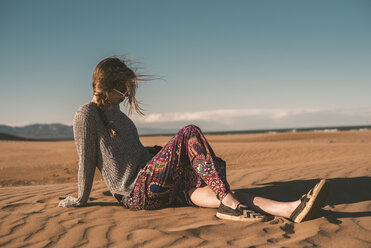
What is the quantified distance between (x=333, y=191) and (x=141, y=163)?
2596mm

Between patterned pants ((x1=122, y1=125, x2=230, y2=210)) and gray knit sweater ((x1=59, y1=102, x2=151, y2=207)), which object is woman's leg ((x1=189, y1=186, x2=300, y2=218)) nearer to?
patterned pants ((x1=122, y1=125, x2=230, y2=210))

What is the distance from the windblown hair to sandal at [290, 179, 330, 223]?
5.90ft

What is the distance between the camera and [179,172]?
2.86 metres

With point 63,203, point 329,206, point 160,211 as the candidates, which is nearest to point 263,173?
point 329,206

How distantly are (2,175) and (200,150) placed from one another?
845 centimetres

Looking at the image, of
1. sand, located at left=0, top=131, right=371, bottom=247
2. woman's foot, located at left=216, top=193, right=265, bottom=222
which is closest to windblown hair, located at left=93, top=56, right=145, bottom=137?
sand, located at left=0, top=131, right=371, bottom=247

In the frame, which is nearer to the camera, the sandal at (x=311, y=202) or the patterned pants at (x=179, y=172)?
the sandal at (x=311, y=202)

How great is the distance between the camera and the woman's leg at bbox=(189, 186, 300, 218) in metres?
2.59

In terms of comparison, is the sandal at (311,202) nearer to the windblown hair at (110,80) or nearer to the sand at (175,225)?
the sand at (175,225)

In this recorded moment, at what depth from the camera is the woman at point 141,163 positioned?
2.63 metres

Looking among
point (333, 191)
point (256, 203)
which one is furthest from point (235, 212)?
point (333, 191)

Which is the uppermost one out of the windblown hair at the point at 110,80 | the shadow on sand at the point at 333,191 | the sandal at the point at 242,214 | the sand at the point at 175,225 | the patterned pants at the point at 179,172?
the windblown hair at the point at 110,80

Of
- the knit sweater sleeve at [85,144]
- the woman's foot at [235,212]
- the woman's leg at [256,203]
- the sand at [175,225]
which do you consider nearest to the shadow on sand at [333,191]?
the sand at [175,225]

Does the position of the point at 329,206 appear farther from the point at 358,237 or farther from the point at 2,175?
the point at 2,175
